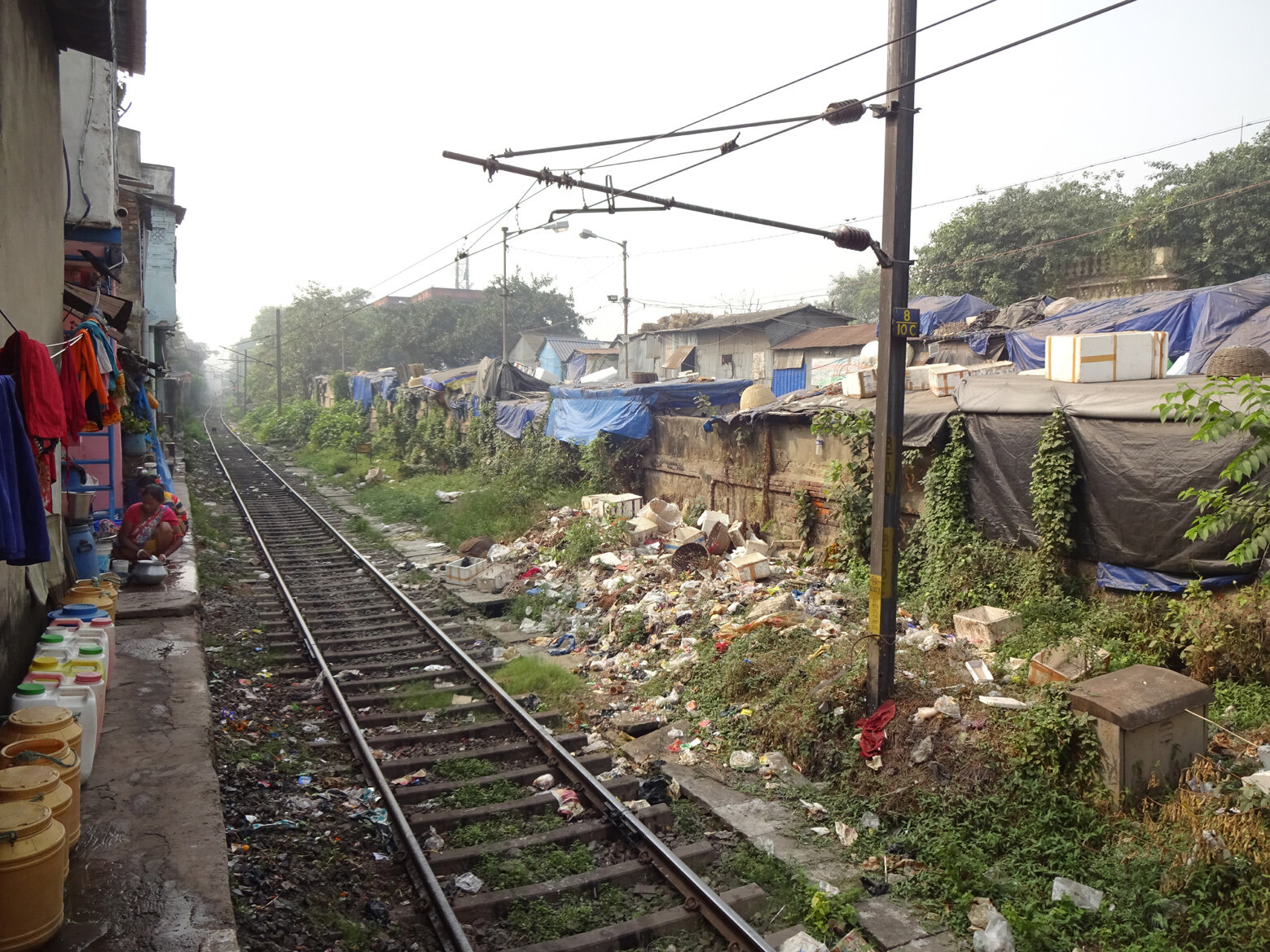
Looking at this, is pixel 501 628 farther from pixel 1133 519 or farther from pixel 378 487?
pixel 378 487

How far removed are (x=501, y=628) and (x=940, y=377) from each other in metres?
6.72

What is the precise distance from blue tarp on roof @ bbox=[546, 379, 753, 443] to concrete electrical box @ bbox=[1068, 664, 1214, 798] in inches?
429

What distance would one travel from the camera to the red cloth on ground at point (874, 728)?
6.71 metres

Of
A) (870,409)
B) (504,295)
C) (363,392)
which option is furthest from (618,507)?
(363,392)

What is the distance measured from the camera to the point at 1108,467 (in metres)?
8.09

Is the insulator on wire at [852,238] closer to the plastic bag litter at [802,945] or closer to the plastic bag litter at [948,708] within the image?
the plastic bag litter at [948,708]

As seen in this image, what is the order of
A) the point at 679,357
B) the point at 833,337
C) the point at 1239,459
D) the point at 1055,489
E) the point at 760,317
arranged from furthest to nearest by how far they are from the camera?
the point at 679,357
the point at 760,317
the point at 833,337
the point at 1055,489
the point at 1239,459

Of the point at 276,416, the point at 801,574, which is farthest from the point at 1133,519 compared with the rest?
the point at 276,416

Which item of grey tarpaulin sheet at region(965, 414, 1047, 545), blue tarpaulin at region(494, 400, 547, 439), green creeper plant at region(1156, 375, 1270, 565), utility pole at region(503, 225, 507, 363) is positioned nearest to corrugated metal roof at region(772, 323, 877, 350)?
utility pole at region(503, 225, 507, 363)

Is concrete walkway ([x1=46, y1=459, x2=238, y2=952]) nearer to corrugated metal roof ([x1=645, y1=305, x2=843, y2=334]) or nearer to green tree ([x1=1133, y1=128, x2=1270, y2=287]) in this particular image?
corrugated metal roof ([x1=645, y1=305, x2=843, y2=334])

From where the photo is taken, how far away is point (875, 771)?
6535 millimetres

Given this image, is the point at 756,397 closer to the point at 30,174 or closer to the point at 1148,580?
the point at 1148,580

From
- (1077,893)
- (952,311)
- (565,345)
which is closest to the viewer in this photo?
(1077,893)

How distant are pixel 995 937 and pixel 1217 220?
28.2 metres
